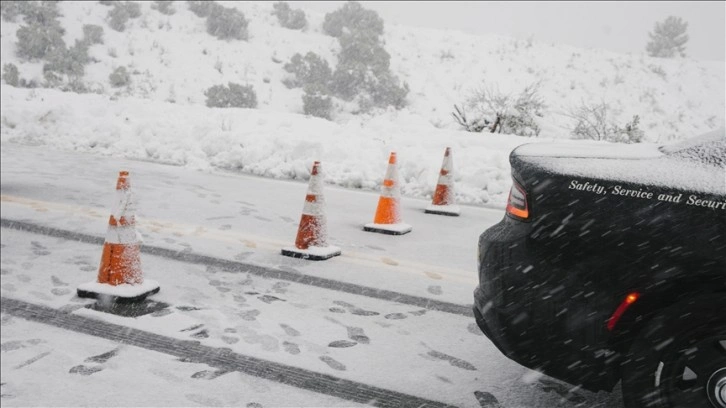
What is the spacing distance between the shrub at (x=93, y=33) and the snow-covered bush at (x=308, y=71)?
8519 millimetres

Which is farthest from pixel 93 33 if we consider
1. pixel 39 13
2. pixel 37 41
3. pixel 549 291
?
pixel 549 291

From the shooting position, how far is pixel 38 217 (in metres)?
6.53

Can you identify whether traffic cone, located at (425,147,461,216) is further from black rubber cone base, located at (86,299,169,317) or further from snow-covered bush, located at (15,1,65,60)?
snow-covered bush, located at (15,1,65,60)

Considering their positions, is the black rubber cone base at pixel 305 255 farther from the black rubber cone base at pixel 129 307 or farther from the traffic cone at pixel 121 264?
the black rubber cone base at pixel 129 307

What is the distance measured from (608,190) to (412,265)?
9.79 ft

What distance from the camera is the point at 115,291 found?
4.27 meters

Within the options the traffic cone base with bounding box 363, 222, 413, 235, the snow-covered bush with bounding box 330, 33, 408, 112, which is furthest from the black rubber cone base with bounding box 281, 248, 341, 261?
the snow-covered bush with bounding box 330, 33, 408, 112

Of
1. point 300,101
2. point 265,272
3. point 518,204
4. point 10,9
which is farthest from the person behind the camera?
point 10,9

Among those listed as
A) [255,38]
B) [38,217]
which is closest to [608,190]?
[38,217]

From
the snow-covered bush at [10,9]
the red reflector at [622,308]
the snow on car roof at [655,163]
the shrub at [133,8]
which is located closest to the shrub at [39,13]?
the snow-covered bush at [10,9]

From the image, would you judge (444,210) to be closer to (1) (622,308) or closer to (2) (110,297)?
(2) (110,297)

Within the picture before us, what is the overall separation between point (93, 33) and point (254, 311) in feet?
97.4

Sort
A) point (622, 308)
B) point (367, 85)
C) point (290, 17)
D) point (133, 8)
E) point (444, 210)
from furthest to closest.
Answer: point (290, 17)
point (133, 8)
point (367, 85)
point (444, 210)
point (622, 308)

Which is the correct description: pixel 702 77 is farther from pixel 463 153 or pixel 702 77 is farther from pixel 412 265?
pixel 412 265
